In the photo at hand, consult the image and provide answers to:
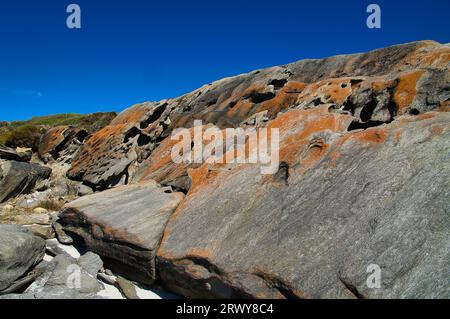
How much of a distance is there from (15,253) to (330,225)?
9.31 meters

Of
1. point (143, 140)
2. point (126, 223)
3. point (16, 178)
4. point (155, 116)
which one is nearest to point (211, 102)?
point (143, 140)

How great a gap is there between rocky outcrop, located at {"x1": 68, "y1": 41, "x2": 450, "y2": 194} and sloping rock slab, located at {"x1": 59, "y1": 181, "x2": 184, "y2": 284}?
1556 millimetres

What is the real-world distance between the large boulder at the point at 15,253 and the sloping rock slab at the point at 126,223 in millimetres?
2020

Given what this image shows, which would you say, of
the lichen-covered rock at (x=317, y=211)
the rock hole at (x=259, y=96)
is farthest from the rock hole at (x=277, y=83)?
the lichen-covered rock at (x=317, y=211)

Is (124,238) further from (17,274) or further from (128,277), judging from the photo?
(17,274)

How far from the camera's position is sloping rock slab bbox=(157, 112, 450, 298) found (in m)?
7.35

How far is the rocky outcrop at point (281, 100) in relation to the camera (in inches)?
552

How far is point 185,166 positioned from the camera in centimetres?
1705

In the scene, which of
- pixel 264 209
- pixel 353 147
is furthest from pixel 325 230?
pixel 353 147

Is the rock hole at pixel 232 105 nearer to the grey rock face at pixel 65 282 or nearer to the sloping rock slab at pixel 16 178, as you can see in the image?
the sloping rock slab at pixel 16 178

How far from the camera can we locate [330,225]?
28.5 feet

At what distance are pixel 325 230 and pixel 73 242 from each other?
1080cm

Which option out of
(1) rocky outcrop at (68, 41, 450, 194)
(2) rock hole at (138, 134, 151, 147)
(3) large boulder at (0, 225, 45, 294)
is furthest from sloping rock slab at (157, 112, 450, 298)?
(2) rock hole at (138, 134, 151, 147)

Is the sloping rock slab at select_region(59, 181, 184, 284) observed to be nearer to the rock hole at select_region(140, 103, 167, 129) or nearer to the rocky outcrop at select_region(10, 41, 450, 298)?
the rocky outcrop at select_region(10, 41, 450, 298)
